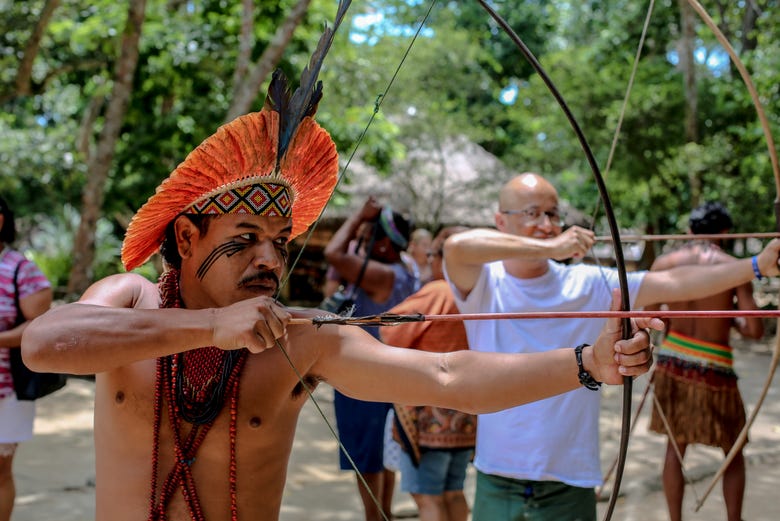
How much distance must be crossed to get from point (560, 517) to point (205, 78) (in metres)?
8.48

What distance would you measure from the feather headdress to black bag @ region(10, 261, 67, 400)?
214cm

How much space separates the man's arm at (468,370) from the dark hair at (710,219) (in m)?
3.10

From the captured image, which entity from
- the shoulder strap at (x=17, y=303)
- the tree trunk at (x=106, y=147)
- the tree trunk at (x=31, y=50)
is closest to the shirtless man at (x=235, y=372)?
the shoulder strap at (x=17, y=303)

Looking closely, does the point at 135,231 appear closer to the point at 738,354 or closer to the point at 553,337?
the point at 553,337

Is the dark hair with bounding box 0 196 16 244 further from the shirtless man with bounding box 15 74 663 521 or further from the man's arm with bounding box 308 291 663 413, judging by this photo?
the man's arm with bounding box 308 291 663 413

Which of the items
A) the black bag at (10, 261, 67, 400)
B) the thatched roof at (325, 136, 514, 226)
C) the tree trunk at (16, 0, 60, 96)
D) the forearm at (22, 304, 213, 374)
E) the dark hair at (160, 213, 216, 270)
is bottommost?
the forearm at (22, 304, 213, 374)

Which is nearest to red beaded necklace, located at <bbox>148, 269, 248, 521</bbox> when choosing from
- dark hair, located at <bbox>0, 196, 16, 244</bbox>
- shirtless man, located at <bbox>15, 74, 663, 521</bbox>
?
shirtless man, located at <bbox>15, 74, 663, 521</bbox>

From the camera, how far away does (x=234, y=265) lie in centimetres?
207

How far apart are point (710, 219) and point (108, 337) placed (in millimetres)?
3904

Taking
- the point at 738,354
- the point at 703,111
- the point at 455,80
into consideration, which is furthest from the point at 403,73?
the point at 738,354

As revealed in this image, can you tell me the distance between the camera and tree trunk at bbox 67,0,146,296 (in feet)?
28.4

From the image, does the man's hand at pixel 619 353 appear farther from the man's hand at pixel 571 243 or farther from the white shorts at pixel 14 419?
the white shorts at pixel 14 419

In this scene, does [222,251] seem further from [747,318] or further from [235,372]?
[747,318]

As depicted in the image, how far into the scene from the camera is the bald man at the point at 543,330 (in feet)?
9.88
